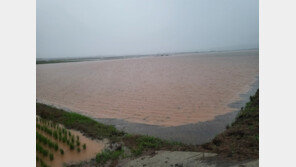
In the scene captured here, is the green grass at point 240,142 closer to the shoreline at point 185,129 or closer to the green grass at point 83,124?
the shoreline at point 185,129

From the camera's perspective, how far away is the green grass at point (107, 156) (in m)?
6.10

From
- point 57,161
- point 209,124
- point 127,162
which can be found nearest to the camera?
point 127,162

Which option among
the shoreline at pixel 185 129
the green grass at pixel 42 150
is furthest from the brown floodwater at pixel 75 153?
the shoreline at pixel 185 129

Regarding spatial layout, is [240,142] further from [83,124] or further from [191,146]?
[83,124]

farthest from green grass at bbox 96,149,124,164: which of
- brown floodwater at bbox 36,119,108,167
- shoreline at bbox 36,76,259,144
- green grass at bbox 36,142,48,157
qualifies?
shoreline at bbox 36,76,259,144

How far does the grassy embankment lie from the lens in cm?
553

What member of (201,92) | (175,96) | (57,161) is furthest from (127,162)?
(201,92)

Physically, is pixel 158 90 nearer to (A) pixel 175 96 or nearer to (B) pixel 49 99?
(A) pixel 175 96

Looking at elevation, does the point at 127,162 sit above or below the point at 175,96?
below

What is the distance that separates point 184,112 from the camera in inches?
426

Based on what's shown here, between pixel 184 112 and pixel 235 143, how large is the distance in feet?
→ 15.8

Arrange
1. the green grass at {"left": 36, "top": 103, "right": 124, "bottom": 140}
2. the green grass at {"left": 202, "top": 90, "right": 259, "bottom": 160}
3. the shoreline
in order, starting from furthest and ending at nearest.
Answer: the green grass at {"left": 36, "top": 103, "right": 124, "bottom": 140} → the shoreline → the green grass at {"left": 202, "top": 90, "right": 259, "bottom": 160}

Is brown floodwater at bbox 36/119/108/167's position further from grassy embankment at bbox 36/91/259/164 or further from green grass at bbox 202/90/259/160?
green grass at bbox 202/90/259/160

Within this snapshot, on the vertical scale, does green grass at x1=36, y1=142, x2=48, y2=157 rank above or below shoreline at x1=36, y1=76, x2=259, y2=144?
below
